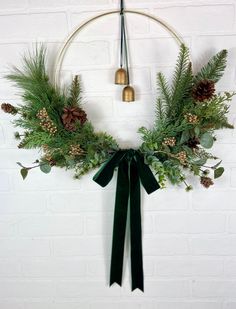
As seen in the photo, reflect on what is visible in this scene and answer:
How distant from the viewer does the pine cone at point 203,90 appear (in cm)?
76

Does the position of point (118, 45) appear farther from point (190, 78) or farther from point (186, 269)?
point (186, 269)

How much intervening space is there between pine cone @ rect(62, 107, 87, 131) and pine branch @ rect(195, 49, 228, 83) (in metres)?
0.32

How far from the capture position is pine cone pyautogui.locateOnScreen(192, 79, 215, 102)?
0.76m

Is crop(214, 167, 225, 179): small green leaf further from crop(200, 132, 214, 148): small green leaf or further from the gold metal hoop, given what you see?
the gold metal hoop

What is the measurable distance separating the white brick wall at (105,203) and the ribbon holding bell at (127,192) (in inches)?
2.7

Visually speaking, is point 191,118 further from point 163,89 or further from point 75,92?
point 75,92

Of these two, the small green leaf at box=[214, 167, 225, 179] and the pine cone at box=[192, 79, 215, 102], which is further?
the small green leaf at box=[214, 167, 225, 179]

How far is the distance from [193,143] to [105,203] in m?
0.34

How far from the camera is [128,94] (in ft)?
2.70

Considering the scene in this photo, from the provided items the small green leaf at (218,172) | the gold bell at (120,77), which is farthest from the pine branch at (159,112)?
the small green leaf at (218,172)

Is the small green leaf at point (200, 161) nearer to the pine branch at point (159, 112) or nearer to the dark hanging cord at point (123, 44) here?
the pine branch at point (159, 112)

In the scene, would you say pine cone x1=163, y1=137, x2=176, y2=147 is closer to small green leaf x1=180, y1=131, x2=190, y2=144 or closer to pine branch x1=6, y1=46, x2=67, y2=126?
small green leaf x1=180, y1=131, x2=190, y2=144

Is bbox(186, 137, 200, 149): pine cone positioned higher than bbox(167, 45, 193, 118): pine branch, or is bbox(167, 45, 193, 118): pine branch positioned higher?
bbox(167, 45, 193, 118): pine branch

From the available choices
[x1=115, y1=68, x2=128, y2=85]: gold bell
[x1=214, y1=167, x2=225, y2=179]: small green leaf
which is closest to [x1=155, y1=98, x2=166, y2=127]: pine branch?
[x1=115, y1=68, x2=128, y2=85]: gold bell
